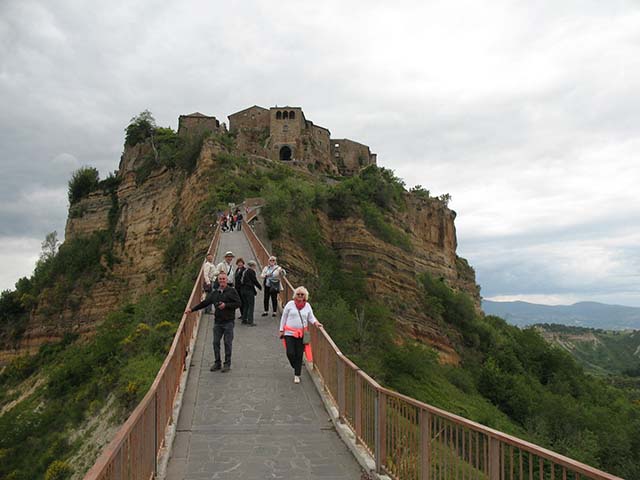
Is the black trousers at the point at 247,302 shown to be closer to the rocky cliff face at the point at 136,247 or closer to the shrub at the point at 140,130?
the rocky cliff face at the point at 136,247

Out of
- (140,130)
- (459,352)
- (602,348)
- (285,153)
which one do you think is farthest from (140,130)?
(602,348)

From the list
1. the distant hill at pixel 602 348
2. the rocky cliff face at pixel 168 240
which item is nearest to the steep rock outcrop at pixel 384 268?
the rocky cliff face at pixel 168 240

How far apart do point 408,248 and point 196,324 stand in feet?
92.6

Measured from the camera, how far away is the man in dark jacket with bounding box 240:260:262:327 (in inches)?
507

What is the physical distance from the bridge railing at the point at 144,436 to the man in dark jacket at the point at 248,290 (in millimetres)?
4432

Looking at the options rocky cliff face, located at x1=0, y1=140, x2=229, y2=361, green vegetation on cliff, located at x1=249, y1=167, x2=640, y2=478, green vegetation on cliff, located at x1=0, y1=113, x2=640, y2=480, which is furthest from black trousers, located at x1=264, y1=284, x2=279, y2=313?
rocky cliff face, located at x1=0, y1=140, x2=229, y2=361

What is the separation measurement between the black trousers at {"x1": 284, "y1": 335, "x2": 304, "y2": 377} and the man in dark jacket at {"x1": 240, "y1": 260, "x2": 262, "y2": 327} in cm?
346

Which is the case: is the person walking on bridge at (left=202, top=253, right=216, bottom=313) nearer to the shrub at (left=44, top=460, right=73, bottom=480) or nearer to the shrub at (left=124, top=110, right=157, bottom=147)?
the shrub at (left=44, top=460, right=73, bottom=480)

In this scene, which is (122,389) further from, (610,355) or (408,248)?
(610,355)

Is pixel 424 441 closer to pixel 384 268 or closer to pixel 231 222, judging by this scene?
pixel 231 222

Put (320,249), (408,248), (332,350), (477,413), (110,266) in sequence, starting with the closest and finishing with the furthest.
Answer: (332,350)
(477,413)
(320,249)
(408,248)
(110,266)

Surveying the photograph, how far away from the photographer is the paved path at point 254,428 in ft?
20.0

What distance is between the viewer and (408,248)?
129ft

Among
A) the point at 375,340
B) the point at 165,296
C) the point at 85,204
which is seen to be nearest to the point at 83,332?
the point at 85,204
